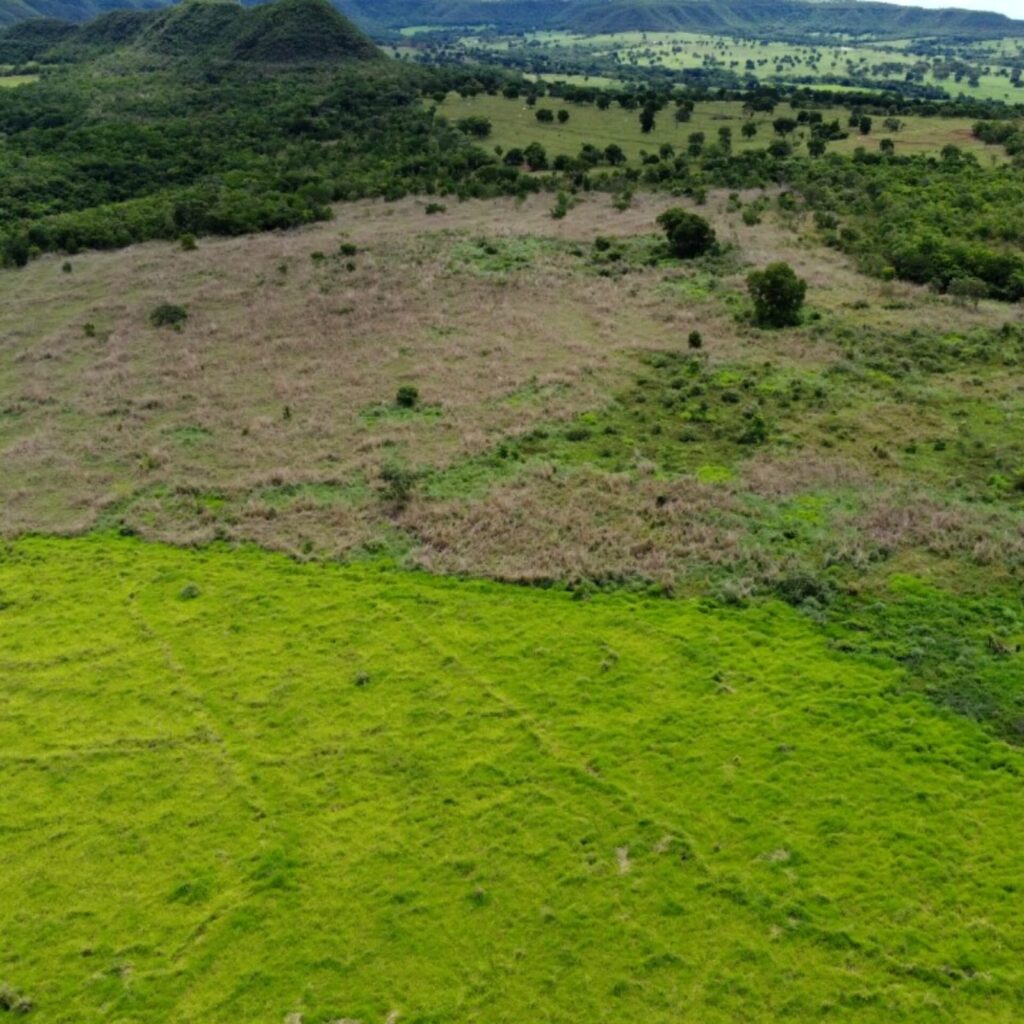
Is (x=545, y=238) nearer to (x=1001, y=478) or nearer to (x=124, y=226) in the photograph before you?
(x=124, y=226)

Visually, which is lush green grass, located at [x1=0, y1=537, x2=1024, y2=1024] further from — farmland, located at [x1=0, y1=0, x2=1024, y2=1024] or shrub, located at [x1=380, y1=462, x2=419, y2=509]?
shrub, located at [x1=380, y1=462, x2=419, y2=509]

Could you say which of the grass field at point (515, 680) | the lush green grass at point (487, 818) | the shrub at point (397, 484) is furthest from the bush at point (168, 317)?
the lush green grass at point (487, 818)

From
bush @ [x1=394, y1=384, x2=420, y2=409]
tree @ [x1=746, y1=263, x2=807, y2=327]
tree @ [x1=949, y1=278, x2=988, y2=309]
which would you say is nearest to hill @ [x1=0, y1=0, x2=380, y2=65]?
tree @ [x1=746, y1=263, x2=807, y2=327]

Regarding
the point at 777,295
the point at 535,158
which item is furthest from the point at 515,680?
the point at 535,158

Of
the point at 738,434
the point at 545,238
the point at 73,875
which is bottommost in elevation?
the point at 73,875

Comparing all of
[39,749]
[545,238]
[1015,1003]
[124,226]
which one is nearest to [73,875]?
[39,749]
